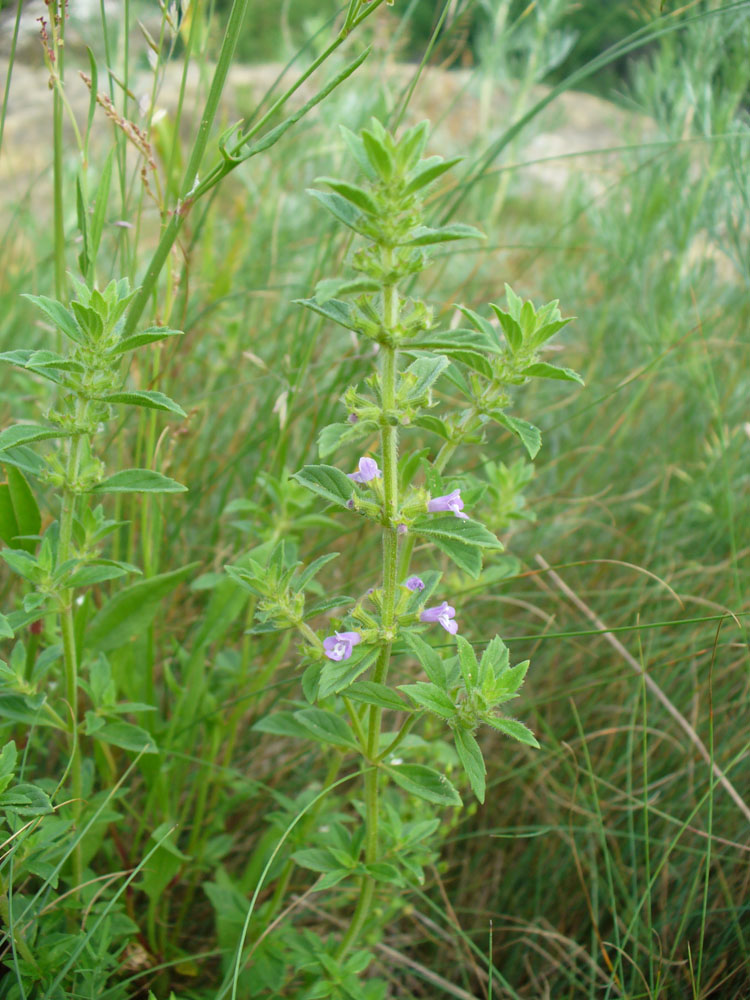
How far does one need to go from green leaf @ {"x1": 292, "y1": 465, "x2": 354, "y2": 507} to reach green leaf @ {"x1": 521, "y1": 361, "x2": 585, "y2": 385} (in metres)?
0.31

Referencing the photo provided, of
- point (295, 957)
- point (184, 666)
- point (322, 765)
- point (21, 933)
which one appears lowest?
point (322, 765)

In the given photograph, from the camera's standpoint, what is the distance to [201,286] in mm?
2732

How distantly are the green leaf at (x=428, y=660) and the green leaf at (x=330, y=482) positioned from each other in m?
0.21

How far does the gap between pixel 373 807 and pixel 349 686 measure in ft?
0.79

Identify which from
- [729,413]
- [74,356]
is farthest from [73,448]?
[729,413]

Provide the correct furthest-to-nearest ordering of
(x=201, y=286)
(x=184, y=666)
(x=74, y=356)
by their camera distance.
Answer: (x=201, y=286) → (x=184, y=666) → (x=74, y=356)

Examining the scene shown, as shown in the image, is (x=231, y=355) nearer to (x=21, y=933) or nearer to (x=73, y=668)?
(x=73, y=668)

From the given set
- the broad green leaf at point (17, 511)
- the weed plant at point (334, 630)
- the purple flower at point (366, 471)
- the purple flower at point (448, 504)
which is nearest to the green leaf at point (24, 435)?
the weed plant at point (334, 630)

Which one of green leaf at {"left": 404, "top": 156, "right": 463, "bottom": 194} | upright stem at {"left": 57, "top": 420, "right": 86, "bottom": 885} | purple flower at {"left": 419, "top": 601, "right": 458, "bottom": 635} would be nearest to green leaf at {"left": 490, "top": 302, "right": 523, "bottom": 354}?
green leaf at {"left": 404, "top": 156, "right": 463, "bottom": 194}

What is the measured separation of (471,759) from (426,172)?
28.8 inches

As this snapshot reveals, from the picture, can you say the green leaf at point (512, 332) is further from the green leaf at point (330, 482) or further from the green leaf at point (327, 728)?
the green leaf at point (327, 728)

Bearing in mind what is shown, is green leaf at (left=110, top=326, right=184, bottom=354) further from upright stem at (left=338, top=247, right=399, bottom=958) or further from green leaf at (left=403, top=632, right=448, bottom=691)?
green leaf at (left=403, top=632, right=448, bottom=691)

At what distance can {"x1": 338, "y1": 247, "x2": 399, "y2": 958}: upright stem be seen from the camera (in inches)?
39.6

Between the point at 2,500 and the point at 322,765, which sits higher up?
the point at 2,500
